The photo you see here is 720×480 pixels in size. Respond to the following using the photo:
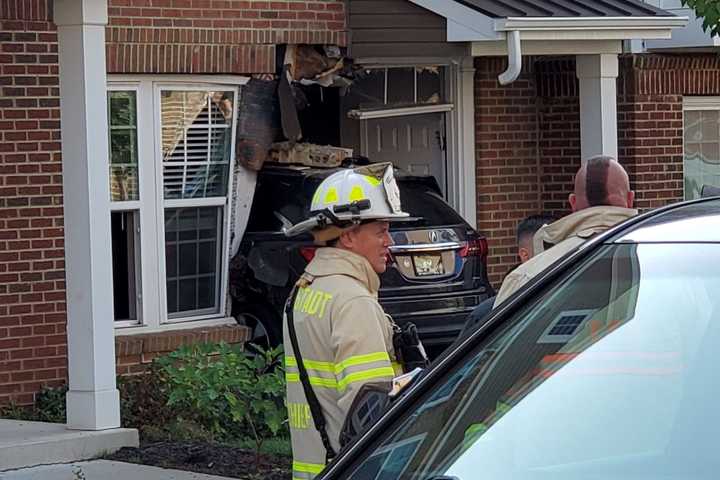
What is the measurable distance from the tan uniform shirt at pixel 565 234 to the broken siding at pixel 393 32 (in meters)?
6.05

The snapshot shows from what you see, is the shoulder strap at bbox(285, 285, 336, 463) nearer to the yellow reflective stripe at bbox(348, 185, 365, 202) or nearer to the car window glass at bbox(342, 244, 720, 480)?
the yellow reflective stripe at bbox(348, 185, 365, 202)

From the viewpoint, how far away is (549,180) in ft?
43.4

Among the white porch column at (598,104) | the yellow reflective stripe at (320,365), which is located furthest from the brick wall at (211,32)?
the yellow reflective stripe at (320,365)

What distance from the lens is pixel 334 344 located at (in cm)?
441

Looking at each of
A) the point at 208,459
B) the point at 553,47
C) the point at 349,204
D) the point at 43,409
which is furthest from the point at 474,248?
the point at 349,204

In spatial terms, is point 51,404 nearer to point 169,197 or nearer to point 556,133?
point 169,197

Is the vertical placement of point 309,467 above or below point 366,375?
below

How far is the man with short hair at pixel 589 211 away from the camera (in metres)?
5.30

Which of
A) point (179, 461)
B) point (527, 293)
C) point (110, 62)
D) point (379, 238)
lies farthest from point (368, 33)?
point (527, 293)

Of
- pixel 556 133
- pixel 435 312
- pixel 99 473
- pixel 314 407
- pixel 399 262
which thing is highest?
pixel 556 133

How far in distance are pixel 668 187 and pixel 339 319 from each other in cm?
928

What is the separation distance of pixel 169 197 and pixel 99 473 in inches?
122

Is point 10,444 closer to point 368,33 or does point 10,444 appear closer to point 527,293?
point 368,33

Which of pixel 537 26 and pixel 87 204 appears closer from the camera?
pixel 87 204
